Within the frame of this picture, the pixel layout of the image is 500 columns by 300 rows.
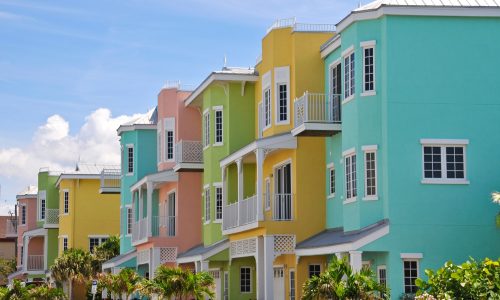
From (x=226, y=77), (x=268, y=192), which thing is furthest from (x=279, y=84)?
(x=226, y=77)

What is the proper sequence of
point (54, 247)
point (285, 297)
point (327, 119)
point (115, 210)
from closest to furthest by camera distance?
1. point (327, 119)
2. point (285, 297)
3. point (115, 210)
4. point (54, 247)

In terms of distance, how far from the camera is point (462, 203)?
100 ft

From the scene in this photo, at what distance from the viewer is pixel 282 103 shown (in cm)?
3909

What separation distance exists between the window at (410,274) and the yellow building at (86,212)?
139ft

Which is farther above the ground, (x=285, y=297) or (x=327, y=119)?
(x=327, y=119)

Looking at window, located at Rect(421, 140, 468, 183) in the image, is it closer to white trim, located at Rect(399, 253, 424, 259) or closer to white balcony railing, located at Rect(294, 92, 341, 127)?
white trim, located at Rect(399, 253, 424, 259)

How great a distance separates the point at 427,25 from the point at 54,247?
171 ft

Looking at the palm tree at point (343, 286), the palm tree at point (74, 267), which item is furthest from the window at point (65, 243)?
the palm tree at point (343, 286)

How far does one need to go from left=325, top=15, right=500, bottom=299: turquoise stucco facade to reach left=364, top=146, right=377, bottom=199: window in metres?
0.17

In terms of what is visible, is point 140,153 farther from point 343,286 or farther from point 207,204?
point 343,286

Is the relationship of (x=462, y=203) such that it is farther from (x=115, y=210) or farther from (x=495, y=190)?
(x=115, y=210)

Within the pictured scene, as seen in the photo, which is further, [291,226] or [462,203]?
[291,226]

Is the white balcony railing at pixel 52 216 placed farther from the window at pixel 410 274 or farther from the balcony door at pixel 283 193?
the window at pixel 410 274

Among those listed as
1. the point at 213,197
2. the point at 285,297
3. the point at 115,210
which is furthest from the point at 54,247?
the point at 285,297
